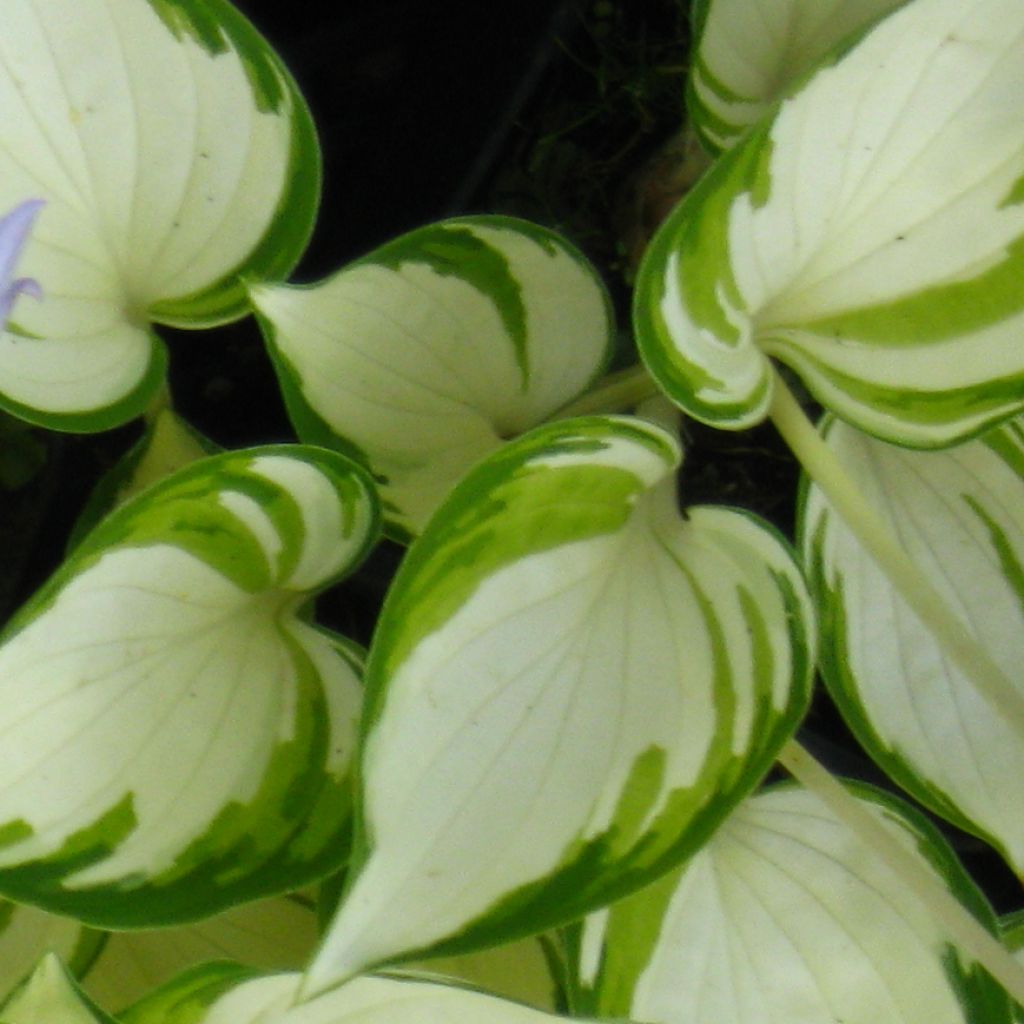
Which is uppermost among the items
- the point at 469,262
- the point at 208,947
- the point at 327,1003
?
the point at 469,262

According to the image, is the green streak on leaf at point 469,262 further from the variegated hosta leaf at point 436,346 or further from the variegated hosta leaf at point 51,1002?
the variegated hosta leaf at point 51,1002

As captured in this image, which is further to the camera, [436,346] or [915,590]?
[436,346]

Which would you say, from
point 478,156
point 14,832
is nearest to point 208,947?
point 14,832

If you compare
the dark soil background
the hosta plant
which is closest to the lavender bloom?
the hosta plant

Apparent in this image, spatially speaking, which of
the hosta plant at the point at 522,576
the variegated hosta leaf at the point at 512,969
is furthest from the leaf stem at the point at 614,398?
the variegated hosta leaf at the point at 512,969

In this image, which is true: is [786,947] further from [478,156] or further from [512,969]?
[478,156]

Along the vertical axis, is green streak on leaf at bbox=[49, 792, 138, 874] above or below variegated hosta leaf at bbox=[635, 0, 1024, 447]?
below

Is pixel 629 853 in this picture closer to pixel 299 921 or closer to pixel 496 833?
pixel 496 833

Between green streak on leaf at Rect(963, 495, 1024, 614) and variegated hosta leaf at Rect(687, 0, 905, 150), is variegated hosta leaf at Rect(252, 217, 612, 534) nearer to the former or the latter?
variegated hosta leaf at Rect(687, 0, 905, 150)
